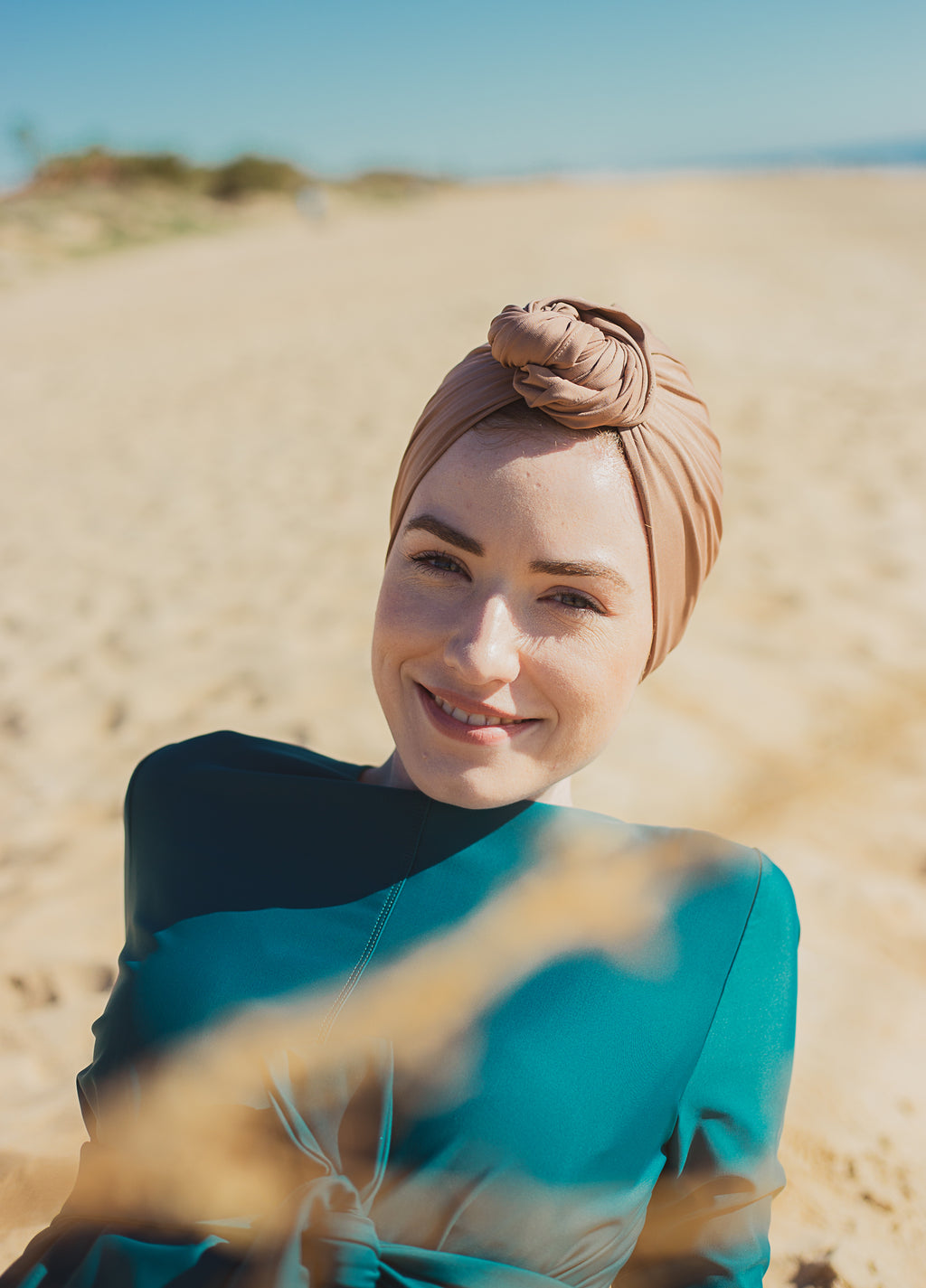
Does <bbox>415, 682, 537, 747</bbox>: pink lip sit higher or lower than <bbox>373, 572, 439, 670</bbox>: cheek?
lower

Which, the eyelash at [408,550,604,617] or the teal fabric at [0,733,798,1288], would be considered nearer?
the teal fabric at [0,733,798,1288]

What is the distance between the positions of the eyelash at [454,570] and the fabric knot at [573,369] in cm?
19

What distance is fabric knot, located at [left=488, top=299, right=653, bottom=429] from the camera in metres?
1.09

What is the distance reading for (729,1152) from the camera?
109 centimetres

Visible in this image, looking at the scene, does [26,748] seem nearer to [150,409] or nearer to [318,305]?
[150,409]

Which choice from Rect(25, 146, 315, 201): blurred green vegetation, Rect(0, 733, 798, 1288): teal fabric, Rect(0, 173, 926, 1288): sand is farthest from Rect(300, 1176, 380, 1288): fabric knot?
Rect(25, 146, 315, 201): blurred green vegetation

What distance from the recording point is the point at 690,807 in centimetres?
276

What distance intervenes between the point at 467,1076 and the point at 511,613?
51cm

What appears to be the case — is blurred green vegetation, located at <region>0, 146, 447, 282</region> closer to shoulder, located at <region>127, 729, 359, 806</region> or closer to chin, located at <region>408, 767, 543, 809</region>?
shoulder, located at <region>127, 729, 359, 806</region>

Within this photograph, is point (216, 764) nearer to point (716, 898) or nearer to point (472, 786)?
point (472, 786)

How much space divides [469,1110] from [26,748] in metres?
2.56

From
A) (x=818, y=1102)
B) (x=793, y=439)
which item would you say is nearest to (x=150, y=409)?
(x=793, y=439)

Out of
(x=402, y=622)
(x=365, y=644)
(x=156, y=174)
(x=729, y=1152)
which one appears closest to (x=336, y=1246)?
(x=729, y=1152)

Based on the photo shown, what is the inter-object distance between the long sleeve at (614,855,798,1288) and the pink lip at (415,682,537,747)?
1.20 ft
